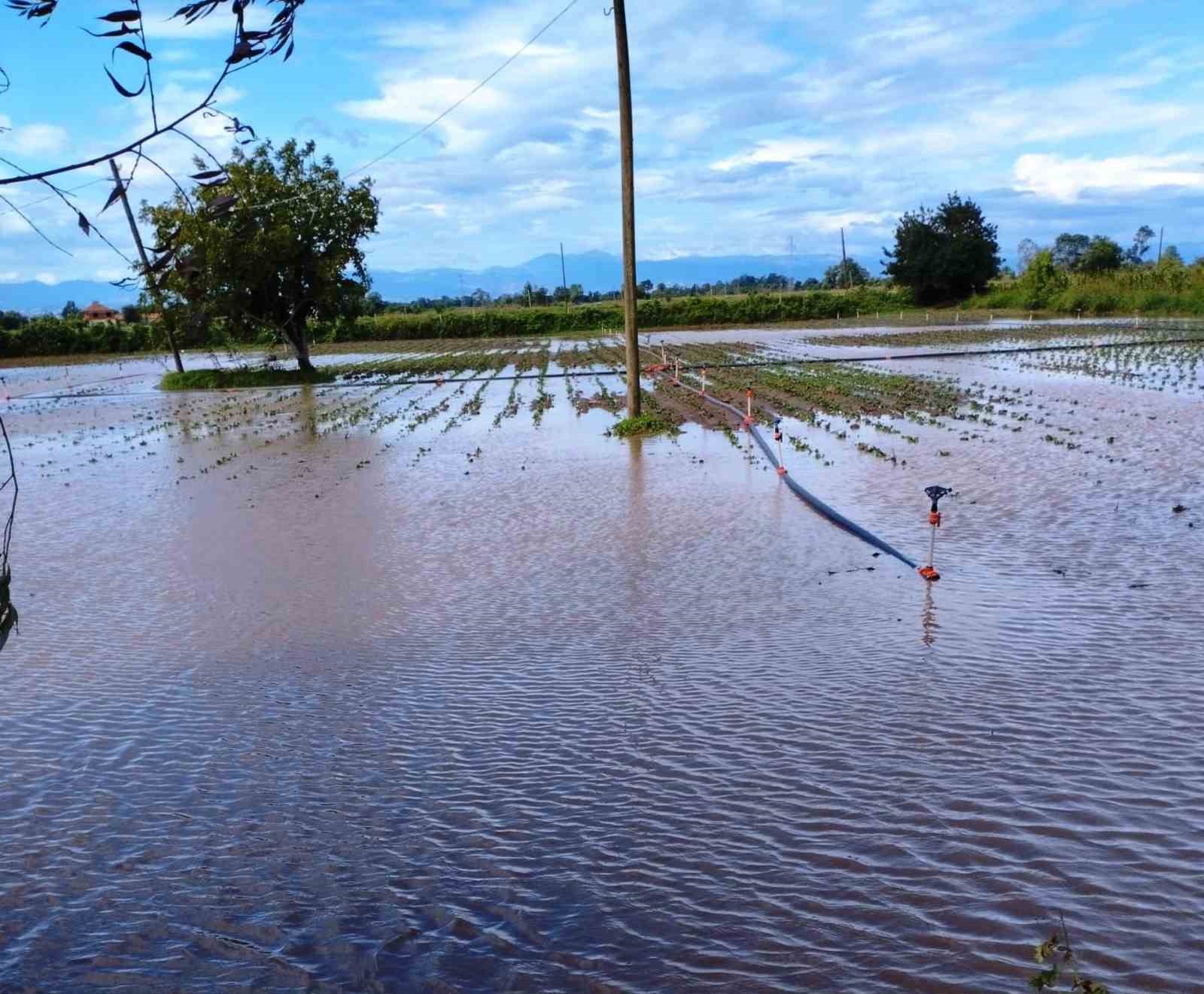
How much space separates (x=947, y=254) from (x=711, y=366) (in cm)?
4159

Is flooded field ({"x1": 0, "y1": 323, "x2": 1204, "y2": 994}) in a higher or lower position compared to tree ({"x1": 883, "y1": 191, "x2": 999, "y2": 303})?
lower

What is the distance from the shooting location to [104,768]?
5.74 metres

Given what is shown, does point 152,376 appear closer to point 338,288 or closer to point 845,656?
point 338,288

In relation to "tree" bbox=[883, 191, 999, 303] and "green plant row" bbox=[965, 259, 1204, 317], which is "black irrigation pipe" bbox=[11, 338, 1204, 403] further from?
"tree" bbox=[883, 191, 999, 303]

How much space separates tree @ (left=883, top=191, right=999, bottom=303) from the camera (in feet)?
223

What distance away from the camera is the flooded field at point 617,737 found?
12.5 ft

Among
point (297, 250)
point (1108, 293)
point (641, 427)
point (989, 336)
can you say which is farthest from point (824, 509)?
point (1108, 293)

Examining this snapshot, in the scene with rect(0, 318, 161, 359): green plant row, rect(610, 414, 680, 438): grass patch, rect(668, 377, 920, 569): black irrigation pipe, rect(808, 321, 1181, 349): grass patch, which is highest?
rect(0, 318, 161, 359): green plant row

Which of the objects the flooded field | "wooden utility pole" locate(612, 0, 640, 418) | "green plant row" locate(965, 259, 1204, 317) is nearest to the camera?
the flooded field

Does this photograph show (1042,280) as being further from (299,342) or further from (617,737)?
(617,737)

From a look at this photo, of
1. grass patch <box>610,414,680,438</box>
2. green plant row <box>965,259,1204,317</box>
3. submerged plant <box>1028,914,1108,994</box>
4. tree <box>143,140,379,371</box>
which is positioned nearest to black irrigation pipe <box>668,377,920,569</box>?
grass patch <box>610,414,680,438</box>

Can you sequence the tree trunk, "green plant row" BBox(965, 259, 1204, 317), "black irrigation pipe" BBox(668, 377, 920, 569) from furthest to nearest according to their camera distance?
"green plant row" BBox(965, 259, 1204, 317), the tree trunk, "black irrigation pipe" BBox(668, 377, 920, 569)

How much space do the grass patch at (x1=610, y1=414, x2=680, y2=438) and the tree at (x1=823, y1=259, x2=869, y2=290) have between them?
248 ft

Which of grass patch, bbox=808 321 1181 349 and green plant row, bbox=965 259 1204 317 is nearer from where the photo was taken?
grass patch, bbox=808 321 1181 349
